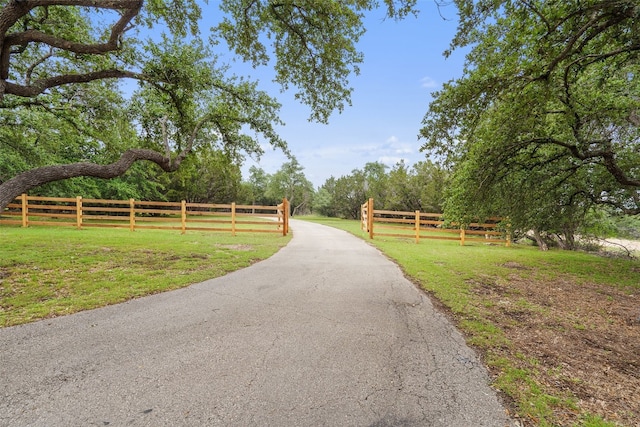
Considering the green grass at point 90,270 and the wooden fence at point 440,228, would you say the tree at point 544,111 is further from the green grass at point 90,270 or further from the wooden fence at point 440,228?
the green grass at point 90,270

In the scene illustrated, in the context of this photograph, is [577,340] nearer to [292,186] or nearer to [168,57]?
[168,57]

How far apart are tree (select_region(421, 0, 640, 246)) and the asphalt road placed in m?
4.03

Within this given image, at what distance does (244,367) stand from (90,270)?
498 cm

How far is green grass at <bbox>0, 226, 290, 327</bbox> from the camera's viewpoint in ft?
12.3

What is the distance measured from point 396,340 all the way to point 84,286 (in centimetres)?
487

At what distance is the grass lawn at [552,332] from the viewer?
6.73ft

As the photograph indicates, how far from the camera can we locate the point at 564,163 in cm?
745

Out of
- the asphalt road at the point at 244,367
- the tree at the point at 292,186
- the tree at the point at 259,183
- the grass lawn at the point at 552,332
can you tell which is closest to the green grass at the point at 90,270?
the asphalt road at the point at 244,367

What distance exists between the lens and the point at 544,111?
19.3ft

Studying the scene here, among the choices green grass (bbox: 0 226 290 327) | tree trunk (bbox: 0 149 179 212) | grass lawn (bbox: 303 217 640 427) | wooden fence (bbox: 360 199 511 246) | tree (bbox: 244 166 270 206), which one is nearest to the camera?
grass lawn (bbox: 303 217 640 427)

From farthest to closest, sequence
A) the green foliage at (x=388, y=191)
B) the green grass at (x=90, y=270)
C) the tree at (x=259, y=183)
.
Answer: the tree at (x=259, y=183), the green foliage at (x=388, y=191), the green grass at (x=90, y=270)

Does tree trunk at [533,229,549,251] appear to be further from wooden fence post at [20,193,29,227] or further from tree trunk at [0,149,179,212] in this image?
wooden fence post at [20,193,29,227]

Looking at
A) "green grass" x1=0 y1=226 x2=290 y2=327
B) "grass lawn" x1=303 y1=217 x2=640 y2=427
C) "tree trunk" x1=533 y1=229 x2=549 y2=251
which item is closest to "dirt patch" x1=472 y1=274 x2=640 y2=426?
"grass lawn" x1=303 y1=217 x2=640 y2=427

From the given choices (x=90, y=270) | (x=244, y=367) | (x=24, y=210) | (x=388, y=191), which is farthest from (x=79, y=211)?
(x=388, y=191)
